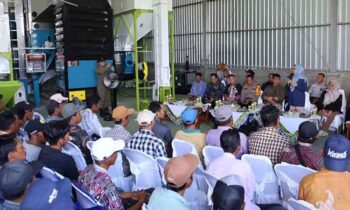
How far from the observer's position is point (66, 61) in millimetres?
9289

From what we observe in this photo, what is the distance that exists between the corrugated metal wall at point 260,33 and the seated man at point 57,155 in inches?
272

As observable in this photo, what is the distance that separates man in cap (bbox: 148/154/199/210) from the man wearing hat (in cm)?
71

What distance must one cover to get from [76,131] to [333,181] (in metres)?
2.81

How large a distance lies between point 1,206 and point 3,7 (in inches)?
299

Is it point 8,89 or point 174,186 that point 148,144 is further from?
point 8,89

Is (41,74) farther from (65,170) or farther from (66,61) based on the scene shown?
(65,170)

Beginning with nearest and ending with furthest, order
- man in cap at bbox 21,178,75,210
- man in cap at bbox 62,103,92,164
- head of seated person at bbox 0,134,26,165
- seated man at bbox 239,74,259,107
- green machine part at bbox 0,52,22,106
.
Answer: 1. man in cap at bbox 21,178,75,210
2. head of seated person at bbox 0,134,26,165
3. man in cap at bbox 62,103,92,164
4. seated man at bbox 239,74,259,107
5. green machine part at bbox 0,52,22,106

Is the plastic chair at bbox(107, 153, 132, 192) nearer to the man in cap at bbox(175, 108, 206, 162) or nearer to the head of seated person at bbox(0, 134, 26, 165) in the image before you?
the man in cap at bbox(175, 108, 206, 162)

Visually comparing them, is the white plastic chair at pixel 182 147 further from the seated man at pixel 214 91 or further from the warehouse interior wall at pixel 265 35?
the warehouse interior wall at pixel 265 35

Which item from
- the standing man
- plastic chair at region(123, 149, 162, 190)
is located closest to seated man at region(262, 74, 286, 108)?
the standing man

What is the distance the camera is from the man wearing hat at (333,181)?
85.9 inches

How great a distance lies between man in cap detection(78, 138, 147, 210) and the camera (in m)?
2.51

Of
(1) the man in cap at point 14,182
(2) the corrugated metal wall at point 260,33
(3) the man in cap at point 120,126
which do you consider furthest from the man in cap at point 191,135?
(2) the corrugated metal wall at point 260,33

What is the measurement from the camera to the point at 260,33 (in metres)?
10.8
